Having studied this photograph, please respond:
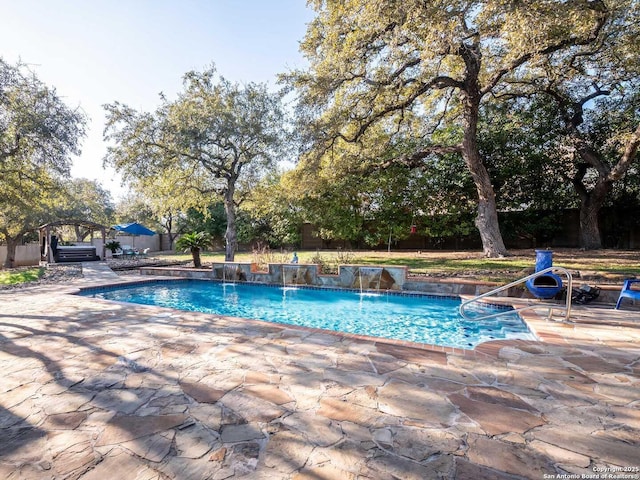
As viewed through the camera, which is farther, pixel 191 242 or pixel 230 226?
pixel 230 226

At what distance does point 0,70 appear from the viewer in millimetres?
8812

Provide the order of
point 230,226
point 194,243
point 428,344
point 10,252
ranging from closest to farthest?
point 428,344, point 194,243, point 230,226, point 10,252

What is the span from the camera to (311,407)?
2.24 meters

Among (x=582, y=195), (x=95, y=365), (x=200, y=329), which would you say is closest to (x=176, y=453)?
(x=95, y=365)

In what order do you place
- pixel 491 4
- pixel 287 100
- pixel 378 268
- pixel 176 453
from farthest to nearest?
pixel 287 100 → pixel 378 268 → pixel 491 4 → pixel 176 453

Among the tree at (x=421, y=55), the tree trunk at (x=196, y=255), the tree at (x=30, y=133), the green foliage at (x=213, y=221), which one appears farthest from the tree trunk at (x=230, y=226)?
the green foliage at (x=213, y=221)

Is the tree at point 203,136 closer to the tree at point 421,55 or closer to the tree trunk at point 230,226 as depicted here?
the tree trunk at point 230,226

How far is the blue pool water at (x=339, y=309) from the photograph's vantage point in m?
5.17

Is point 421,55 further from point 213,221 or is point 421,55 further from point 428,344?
point 213,221

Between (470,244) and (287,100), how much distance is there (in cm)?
1063

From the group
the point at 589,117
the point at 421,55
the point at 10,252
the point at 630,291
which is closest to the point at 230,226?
the point at 421,55

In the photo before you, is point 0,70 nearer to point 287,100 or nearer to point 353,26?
point 287,100

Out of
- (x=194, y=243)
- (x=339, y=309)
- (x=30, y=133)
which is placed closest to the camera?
(x=339, y=309)

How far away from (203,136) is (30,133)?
5.20 metres
